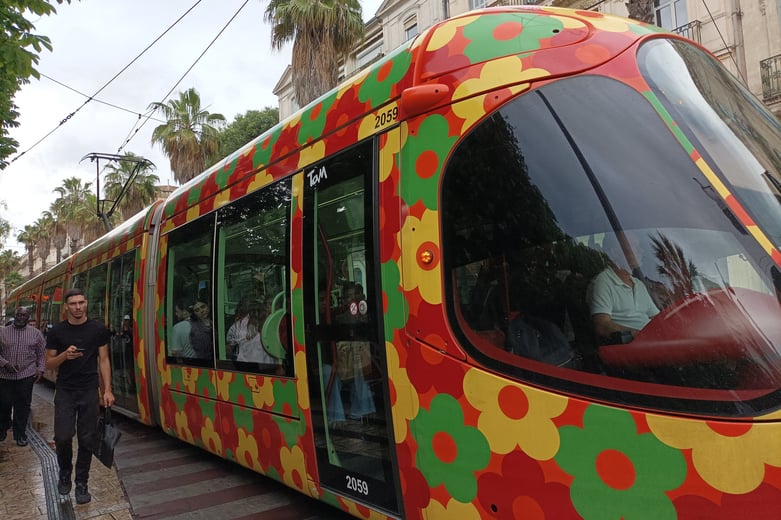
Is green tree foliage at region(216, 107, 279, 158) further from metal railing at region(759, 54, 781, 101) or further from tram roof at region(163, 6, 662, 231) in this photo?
tram roof at region(163, 6, 662, 231)

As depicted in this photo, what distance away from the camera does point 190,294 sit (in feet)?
19.5

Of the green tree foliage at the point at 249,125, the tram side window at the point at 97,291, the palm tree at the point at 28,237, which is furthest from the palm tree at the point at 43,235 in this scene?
the tram side window at the point at 97,291

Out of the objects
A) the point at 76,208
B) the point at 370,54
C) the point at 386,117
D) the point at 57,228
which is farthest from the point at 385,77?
the point at 57,228

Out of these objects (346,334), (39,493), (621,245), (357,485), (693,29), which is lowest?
(39,493)

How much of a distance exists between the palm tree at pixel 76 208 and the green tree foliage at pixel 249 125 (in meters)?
11.1

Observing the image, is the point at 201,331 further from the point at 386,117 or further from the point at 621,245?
the point at 621,245

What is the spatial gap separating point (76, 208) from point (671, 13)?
37.8 meters

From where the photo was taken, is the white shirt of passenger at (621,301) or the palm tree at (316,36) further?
the palm tree at (316,36)

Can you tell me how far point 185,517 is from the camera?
4578 mm

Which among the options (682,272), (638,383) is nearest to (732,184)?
(682,272)

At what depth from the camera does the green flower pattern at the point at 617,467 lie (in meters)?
2.06

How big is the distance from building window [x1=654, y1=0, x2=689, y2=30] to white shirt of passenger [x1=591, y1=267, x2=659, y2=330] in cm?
1478

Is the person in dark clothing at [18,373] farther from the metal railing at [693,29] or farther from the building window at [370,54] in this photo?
the building window at [370,54]

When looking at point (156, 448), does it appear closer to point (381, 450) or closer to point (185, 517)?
point (185, 517)
